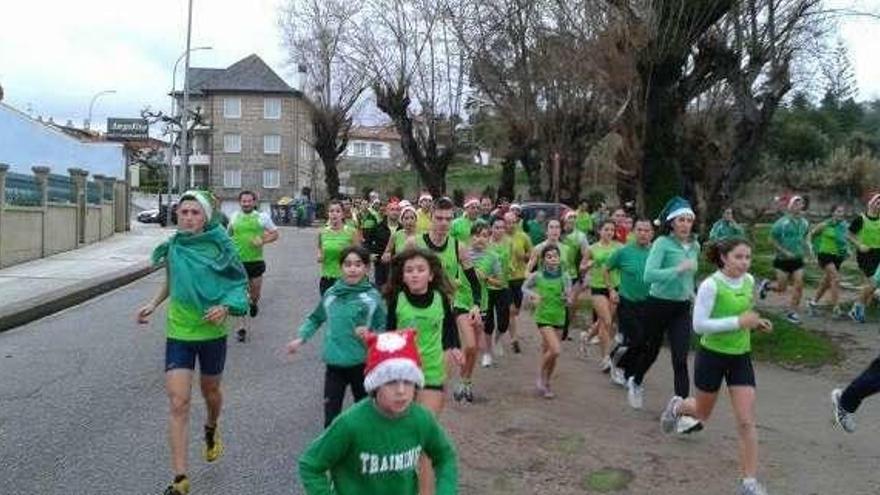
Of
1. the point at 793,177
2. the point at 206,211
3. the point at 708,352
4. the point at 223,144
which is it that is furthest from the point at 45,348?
the point at 223,144

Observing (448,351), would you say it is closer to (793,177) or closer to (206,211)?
(206,211)

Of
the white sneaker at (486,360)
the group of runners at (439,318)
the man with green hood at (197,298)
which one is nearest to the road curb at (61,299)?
the group of runners at (439,318)

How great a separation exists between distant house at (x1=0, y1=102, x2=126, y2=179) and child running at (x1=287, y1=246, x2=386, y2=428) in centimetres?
2524

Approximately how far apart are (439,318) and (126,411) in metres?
3.16

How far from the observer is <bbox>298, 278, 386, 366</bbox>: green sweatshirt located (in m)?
5.93

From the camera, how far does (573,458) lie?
6.94m

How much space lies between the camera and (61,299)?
14.5 meters

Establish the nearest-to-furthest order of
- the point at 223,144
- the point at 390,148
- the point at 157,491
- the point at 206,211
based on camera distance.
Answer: the point at 157,491 < the point at 206,211 < the point at 223,144 < the point at 390,148

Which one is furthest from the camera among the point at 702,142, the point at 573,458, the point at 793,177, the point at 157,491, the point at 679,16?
the point at 793,177

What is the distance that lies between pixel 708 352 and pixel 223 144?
7536 centimetres

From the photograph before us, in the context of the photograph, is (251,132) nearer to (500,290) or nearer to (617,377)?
(500,290)

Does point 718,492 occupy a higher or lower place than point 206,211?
lower

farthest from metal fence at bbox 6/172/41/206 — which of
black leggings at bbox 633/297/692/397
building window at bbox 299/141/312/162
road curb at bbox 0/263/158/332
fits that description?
building window at bbox 299/141/312/162

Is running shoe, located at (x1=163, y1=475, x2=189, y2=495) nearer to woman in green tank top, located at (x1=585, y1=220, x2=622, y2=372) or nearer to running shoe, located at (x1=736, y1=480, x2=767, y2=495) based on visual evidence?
running shoe, located at (x1=736, y1=480, x2=767, y2=495)
